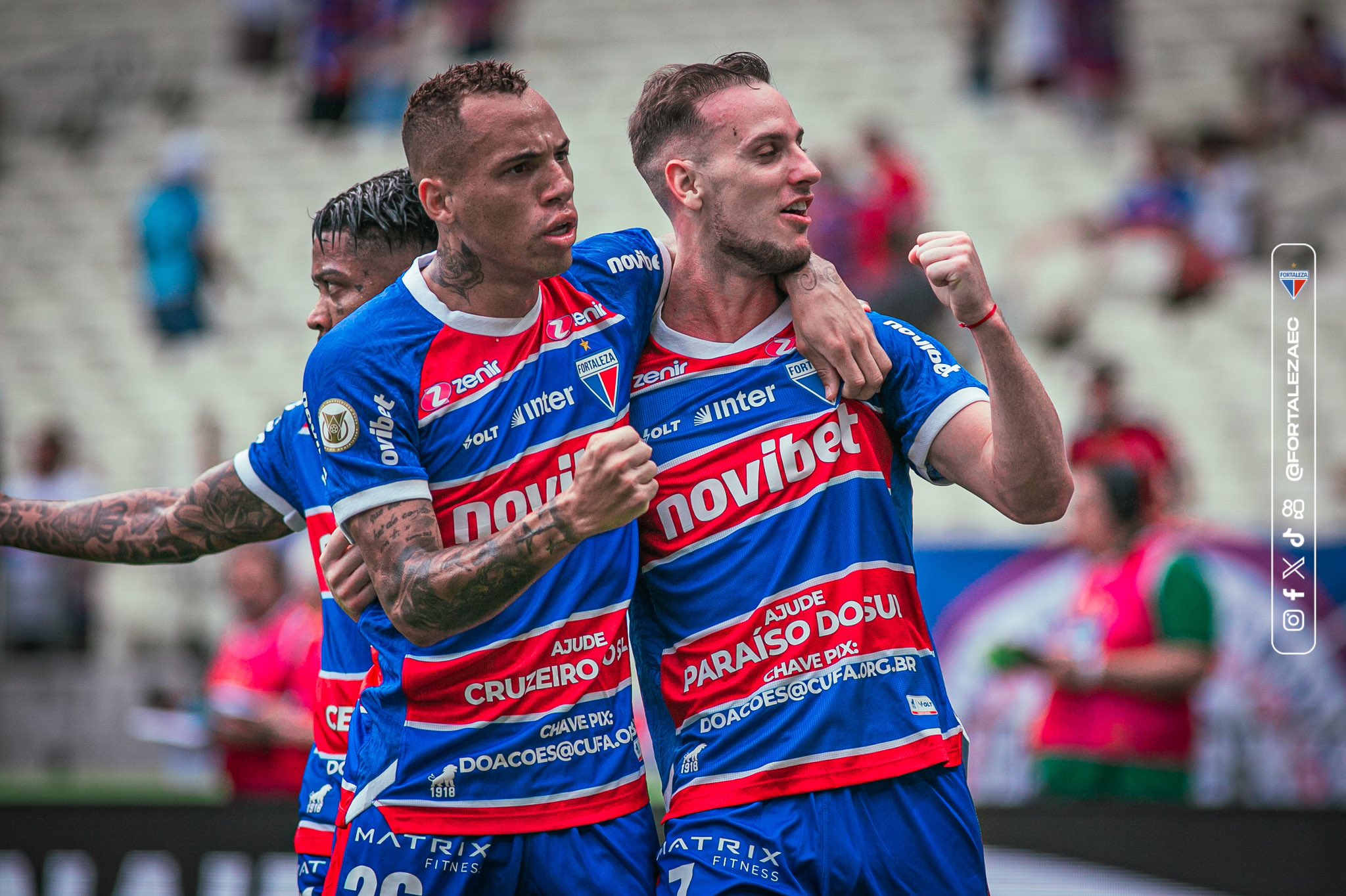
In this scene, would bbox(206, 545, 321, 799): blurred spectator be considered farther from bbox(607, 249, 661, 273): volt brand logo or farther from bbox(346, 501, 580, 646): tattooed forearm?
bbox(346, 501, 580, 646): tattooed forearm

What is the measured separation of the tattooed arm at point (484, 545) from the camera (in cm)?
248

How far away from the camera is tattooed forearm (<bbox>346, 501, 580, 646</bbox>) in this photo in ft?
8.26

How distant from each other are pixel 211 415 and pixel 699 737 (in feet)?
34.9

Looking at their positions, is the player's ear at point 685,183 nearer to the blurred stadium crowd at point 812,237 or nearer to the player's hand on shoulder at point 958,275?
the player's hand on shoulder at point 958,275

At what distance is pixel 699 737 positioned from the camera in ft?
9.55

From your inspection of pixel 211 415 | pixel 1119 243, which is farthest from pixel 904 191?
pixel 211 415

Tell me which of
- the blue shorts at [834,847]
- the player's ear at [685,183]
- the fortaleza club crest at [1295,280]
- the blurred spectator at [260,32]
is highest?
the blurred spectator at [260,32]

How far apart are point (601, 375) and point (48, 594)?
9.00 m

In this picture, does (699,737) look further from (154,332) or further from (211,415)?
(154,332)

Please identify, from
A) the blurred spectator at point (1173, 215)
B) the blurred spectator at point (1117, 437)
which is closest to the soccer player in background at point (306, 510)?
the blurred spectator at point (1117, 437)

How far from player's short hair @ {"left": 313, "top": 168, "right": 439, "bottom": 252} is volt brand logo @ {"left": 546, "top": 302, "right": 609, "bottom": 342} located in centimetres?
51

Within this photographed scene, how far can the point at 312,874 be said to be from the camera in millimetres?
3338

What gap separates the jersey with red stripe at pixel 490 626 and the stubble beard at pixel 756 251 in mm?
465

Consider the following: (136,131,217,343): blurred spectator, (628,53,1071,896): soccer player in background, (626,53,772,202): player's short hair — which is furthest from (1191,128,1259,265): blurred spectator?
(628,53,1071,896): soccer player in background
